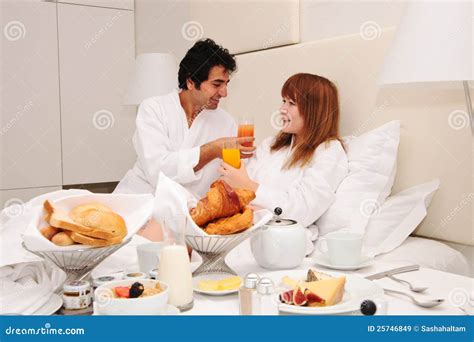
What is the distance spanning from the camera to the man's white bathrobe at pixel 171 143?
1.74 metres

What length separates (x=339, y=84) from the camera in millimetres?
1722

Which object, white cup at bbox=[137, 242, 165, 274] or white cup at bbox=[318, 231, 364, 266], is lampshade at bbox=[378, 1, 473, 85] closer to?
white cup at bbox=[318, 231, 364, 266]

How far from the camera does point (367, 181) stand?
146cm

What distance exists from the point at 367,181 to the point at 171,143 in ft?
2.40

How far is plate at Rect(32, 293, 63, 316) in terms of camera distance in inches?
28.3

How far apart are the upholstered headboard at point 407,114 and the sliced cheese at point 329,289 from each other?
0.78 m

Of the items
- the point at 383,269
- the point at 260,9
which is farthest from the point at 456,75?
the point at 260,9

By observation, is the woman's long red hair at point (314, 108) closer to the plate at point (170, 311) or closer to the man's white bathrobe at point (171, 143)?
the man's white bathrobe at point (171, 143)

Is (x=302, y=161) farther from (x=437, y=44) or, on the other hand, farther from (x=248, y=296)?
(x=248, y=296)

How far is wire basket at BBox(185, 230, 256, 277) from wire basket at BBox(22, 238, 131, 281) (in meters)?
0.12

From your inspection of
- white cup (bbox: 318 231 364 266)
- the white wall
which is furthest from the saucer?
the white wall
